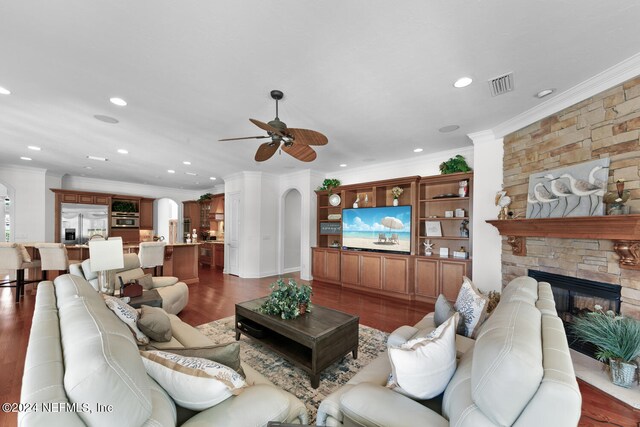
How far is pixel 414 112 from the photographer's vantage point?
3.08 meters

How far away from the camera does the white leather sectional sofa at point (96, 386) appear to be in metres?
0.73

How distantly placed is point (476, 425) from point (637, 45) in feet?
9.79

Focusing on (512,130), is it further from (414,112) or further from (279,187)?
(279,187)

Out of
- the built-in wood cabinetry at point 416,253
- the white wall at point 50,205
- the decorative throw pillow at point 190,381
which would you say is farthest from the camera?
the white wall at point 50,205

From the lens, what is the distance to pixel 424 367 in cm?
126

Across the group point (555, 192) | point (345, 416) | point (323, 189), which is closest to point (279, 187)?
point (323, 189)

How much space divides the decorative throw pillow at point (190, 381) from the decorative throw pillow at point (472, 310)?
71.7 inches

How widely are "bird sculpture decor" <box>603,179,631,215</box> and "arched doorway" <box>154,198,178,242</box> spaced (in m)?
10.9

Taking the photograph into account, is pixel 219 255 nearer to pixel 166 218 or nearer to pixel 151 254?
pixel 151 254

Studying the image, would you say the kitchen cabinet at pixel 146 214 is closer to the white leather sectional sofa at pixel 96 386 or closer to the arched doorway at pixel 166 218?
Answer: the arched doorway at pixel 166 218

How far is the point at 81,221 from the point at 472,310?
9481 mm

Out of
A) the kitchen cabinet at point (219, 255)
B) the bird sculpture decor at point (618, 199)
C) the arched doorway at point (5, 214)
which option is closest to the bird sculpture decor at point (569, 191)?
the bird sculpture decor at point (618, 199)

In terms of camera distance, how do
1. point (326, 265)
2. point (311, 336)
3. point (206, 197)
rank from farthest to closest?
point (206, 197), point (326, 265), point (311, 336)

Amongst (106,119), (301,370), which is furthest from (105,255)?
(301,370)
